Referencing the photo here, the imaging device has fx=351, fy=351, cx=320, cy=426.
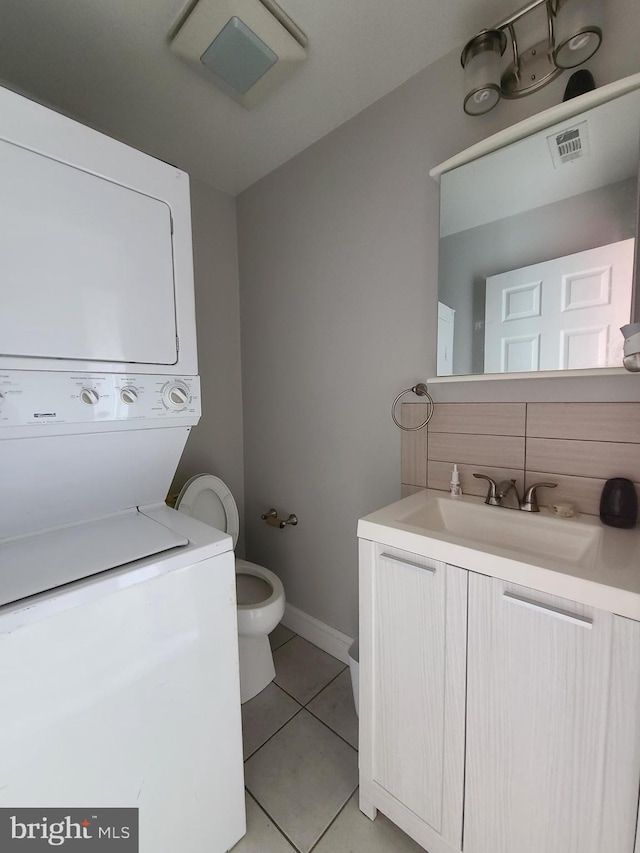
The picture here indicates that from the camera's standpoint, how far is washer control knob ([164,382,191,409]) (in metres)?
1.13

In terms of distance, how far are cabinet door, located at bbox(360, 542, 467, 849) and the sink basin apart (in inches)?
5.7

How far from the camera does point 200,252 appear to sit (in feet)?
6.75

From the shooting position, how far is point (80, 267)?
969 mm

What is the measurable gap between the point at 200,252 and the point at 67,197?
3.89 ft

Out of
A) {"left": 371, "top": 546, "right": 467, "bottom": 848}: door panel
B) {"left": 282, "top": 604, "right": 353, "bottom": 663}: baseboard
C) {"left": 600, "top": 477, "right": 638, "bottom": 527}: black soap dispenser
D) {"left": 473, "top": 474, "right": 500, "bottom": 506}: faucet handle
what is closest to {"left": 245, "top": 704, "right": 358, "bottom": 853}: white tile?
{"left": 371, "top": 546, "right": 467, "bottom": 848}: door panel

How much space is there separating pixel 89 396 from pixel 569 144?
1.61 metres

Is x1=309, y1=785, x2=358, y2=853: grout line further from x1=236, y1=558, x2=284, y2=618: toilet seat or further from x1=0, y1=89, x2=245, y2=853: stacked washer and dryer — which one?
x1=236, y1=558, x2=284, y2=618: toilet seat

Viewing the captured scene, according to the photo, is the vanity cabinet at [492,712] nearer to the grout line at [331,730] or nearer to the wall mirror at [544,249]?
the grout line at [331,730]

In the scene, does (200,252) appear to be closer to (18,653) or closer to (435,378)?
(435,378)

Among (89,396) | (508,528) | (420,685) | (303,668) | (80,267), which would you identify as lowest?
(303,668)

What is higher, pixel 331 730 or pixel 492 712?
pixel 492 712

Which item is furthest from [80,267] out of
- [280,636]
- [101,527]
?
[280,636]

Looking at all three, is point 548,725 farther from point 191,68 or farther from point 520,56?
point 191,68

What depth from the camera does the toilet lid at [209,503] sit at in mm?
1756
